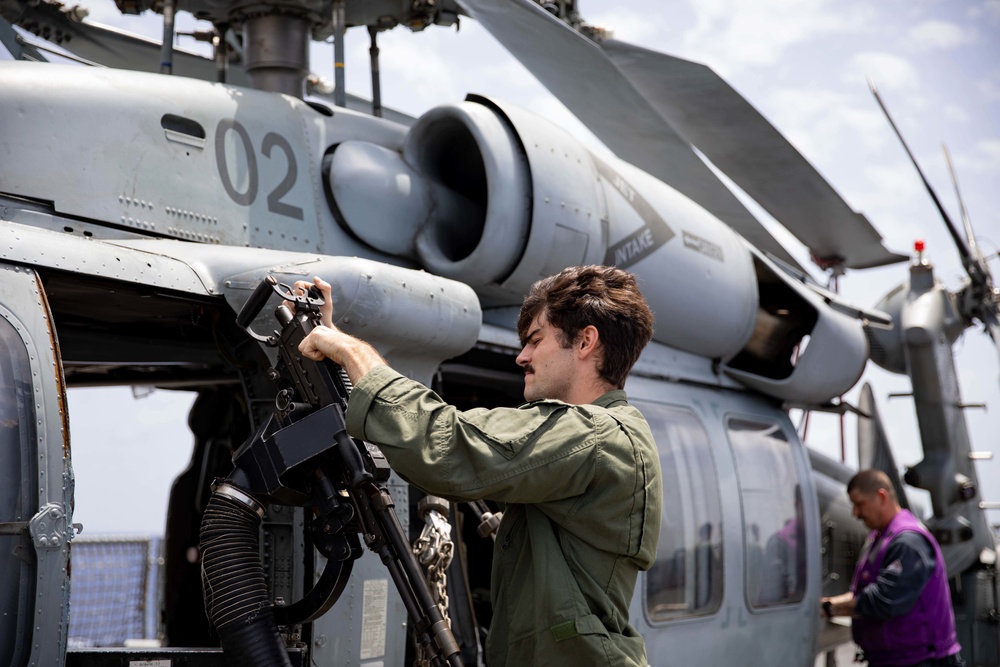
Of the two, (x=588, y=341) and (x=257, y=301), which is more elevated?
(x=257, y=301)

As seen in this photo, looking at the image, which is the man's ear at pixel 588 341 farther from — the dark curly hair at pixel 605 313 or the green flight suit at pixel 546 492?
the green flight suit at pixel 546 492

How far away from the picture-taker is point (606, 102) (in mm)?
4863

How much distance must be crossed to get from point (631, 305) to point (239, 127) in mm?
1975

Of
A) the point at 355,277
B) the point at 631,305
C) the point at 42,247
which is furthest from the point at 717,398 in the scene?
the point at 42,247

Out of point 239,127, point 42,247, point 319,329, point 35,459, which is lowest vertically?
point 35,459

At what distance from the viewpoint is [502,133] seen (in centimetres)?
398

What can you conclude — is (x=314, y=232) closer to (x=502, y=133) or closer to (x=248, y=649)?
(x=502, y=133)

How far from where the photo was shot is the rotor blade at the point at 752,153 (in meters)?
5.01

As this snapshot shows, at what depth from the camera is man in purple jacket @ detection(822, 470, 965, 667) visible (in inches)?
206

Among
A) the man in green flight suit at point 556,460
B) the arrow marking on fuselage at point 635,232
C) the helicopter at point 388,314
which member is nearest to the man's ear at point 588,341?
the man in green flight suit at point 556,460

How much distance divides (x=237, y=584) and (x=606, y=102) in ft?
10.4

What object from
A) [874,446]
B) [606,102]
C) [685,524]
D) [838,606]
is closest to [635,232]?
[606,102]

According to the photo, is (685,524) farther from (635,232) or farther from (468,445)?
(468,445)

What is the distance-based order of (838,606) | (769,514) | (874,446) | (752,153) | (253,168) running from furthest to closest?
1. (874,446)
2. (752,153)
3. (838,606)
4. (769,514)
5. (253,168)
